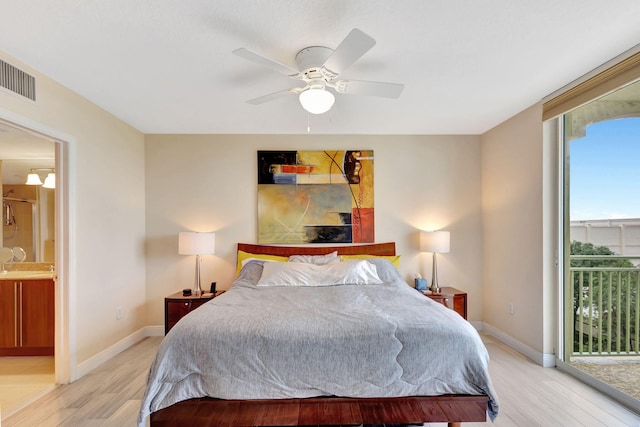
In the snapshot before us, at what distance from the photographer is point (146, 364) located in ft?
10.0

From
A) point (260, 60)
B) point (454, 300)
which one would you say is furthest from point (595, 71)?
point (260, 60)

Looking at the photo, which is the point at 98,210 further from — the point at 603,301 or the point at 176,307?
the point at 603,301

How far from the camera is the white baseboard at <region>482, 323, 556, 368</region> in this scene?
116 inches

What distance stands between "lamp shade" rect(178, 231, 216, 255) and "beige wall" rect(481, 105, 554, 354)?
3403 mm

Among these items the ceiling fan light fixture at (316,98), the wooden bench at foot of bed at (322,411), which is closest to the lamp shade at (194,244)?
the wooden bench at foot of bed at (322,411)

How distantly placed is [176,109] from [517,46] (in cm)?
298

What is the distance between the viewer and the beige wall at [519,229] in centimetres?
300

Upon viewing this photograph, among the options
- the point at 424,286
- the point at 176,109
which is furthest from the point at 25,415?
the point at 424,286

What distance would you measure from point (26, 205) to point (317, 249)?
370cm

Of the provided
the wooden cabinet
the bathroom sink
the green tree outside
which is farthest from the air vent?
the green tree outside

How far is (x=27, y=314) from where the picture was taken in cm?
317

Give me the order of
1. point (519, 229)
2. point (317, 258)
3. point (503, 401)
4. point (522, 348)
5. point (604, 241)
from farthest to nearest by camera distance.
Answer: point (317, 258)
point (519, 229)
point (522, 348)
point (604, 241)
point (503, 401)

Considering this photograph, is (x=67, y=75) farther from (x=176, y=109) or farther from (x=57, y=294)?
(x=57, y=294)

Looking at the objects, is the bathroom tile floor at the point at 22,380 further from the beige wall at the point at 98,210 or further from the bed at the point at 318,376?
the bed at the point at 318,376
